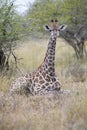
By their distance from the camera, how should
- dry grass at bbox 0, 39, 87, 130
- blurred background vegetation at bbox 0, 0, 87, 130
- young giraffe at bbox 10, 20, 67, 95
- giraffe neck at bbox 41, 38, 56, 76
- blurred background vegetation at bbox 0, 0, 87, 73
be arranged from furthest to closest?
blurred background vegetation at bbox 0, 0, 87, 73, giraffe neck at bbox 41, 38, 56, 76, young giraffe at bbox 10, 20, 67, 95, blurred background vegetation at bbox 0, 0, 87, 130, dry grass at bbox 0, 39, 87, 130

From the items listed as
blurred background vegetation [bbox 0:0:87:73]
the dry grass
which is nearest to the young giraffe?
the dry grass

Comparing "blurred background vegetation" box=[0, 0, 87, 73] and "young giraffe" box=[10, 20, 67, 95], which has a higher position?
"blurred background vegetation" box=[0, 0, 87, 73]

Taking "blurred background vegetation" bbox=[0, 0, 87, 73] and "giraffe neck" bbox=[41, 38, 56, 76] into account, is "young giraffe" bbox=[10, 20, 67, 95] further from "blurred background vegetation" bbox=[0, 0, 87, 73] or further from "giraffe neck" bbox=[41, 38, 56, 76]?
"blurred background vegetation" bbox=[0, 0, 87, 73]

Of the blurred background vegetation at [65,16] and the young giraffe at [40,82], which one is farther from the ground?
the blurred background vegetation at [65,16]

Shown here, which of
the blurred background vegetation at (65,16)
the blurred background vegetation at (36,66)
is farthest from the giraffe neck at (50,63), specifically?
the blurred background vegetation at (65,16)

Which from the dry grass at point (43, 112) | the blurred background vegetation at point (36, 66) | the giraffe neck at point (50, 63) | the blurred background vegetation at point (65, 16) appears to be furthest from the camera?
the blurred background vegetation at point (65, 16)

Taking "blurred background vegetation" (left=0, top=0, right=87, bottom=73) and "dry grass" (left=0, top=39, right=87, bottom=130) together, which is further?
"blurred background vegetation" (left=0, top=0, right=87, bottom=73)

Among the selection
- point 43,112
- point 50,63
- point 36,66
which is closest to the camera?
point 43,112

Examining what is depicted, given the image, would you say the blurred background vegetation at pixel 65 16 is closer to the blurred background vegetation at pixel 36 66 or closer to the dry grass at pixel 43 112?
the blurred background vegetation at pixel 36 66

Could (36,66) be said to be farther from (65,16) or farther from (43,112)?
(43,112)

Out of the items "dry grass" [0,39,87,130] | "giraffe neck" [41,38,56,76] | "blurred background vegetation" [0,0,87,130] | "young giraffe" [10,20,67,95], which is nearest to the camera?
"dry grass" [0,39,87,130]

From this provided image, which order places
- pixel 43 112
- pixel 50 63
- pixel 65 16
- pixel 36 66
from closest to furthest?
pixel 43 112
pixel 50 63
pixel 36 66
pixel 65 16

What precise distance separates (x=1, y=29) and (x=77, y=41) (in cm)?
739

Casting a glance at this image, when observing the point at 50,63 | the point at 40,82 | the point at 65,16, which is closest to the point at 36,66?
the point at 65,16
